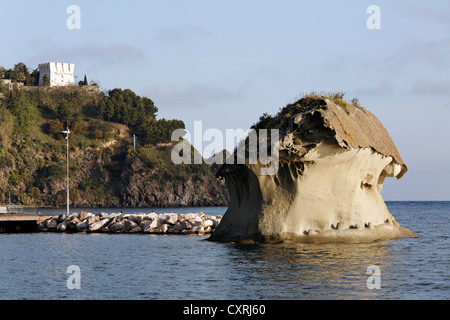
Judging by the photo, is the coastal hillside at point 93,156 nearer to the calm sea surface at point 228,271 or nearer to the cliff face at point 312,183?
the calm sea surface at point 228,271

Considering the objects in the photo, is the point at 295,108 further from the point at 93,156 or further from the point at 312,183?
the point at 93,156

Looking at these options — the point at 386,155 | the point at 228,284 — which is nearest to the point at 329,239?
the point at 386,155

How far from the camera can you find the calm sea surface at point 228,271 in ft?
77.9

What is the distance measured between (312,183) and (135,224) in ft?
77.1

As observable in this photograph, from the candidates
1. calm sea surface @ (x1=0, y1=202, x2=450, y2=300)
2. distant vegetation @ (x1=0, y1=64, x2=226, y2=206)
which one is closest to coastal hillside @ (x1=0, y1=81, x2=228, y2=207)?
distant vegetation @ (x1=0, y1=64, x2=226, y2=206)

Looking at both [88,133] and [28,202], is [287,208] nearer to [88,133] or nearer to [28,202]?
[28,202]

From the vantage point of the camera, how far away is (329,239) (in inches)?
1438

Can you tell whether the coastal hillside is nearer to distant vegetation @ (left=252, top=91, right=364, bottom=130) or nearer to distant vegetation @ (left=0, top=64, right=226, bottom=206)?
distant vegetation @ (left=0, top=64, right=226, bottom=206)

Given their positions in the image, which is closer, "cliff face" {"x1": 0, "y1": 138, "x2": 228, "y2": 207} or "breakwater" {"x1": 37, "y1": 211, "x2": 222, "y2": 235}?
"breakwater" {"x1": 37, "y1": 211, "x2": 222, "y2": 235}

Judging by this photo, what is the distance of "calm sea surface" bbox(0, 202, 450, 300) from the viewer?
77.9 ft

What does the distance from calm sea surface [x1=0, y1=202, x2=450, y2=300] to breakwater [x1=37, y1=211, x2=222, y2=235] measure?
10516 millimetres

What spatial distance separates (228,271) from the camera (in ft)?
94.4

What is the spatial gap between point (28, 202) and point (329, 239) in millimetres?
140224

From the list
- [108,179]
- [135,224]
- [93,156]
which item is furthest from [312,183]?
[93,156]
